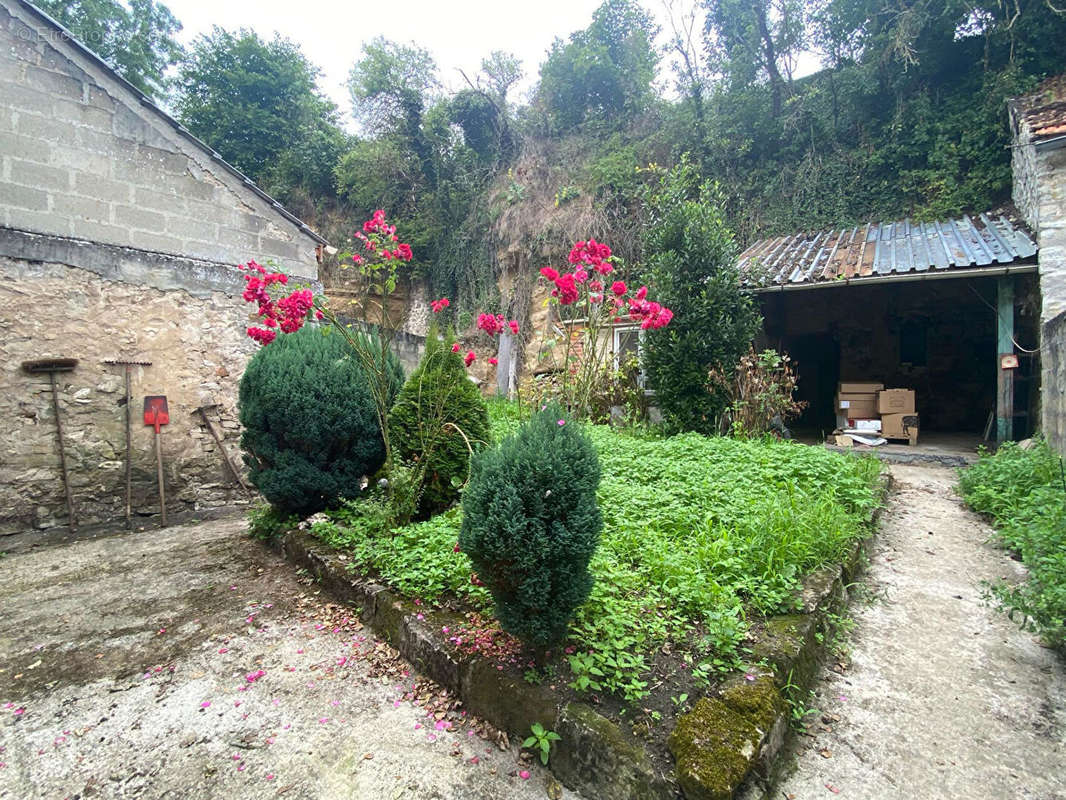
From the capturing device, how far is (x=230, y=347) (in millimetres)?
5520

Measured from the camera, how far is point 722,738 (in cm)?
162

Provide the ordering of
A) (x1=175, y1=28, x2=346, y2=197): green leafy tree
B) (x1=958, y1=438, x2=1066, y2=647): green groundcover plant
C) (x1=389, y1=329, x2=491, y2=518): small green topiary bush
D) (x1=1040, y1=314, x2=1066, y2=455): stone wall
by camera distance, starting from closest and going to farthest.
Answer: (x1=958, y1=438, x2=1066, y2=647): green groundcover plant, (x1=389, y1=329, x2=491, y2=518): small green topiary bush, (x1=1040, y1=314, x2=1066, y2=455): stone wall, (x1=175, y1=28, x2=346, y2=197): green leafy tree

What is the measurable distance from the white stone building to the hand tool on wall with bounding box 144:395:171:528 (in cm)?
7

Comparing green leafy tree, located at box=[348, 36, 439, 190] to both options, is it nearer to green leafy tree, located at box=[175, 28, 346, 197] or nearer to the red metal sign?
green leafy tree, located at box=[175, 28, 346, 197]

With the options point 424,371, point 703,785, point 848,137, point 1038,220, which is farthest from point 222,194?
point 848,137

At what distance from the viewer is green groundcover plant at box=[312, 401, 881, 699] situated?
2.11 meters

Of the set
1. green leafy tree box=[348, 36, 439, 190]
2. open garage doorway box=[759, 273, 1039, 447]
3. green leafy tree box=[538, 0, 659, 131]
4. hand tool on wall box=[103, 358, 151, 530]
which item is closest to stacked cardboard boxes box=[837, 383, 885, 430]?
open garage doorway box=[759, 273, 1039, 447]

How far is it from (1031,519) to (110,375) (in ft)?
25.6

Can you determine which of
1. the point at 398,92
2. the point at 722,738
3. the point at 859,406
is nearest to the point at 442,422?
the point at 722,738

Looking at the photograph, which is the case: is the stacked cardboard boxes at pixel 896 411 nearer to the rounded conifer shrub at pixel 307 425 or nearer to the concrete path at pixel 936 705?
the concrete path at pixel 936 705

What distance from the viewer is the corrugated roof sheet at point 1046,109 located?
625 cm

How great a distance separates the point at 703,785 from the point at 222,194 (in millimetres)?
7228

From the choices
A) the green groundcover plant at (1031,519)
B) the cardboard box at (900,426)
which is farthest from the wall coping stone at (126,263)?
the cardboard box at (900,426)

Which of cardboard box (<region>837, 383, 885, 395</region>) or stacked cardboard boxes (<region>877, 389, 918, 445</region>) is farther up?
cardboard box (<region>837, 383, 885, 395</region>)
